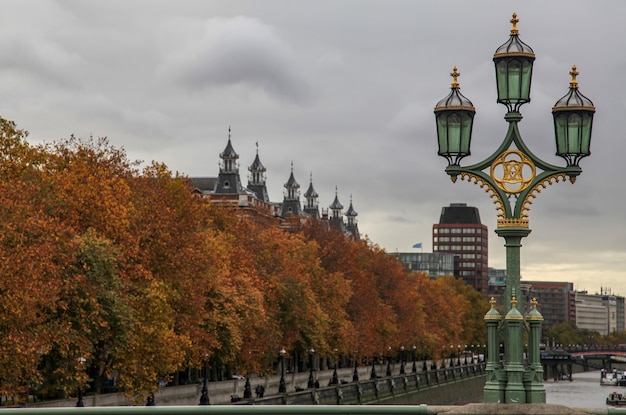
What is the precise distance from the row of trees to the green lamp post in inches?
1158

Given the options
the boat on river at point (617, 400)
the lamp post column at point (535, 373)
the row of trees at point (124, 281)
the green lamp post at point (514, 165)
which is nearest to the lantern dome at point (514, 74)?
the green lamp post at point (514, 165)

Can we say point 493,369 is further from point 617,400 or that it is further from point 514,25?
point 617,400

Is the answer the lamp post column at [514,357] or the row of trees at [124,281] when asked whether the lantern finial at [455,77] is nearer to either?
the lamp post column at [514,357]

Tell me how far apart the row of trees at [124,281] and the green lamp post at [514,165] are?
2942 centimetres

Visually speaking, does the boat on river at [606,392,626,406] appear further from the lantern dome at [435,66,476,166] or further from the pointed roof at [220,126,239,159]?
the lantern dome at [435,66,476,166]

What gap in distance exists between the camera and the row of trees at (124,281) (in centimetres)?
4956

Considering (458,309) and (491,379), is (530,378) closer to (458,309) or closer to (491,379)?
(491,379)

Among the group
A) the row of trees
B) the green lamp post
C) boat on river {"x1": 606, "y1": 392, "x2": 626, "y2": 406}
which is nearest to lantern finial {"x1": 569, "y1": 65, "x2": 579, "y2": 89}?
the green lamp post

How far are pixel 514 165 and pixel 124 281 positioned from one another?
39.6m

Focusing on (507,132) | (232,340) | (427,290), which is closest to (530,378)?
(507,132)

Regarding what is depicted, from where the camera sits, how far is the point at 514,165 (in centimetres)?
2023

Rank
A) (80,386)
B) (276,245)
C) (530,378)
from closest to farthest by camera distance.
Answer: (530,378)
(80,386)
(276,245)

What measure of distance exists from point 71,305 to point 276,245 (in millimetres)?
41989

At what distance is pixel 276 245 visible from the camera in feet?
310
